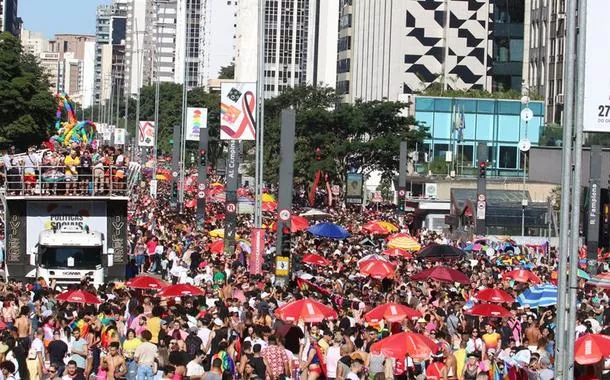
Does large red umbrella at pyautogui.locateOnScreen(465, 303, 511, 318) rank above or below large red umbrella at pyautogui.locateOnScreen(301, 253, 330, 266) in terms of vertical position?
above

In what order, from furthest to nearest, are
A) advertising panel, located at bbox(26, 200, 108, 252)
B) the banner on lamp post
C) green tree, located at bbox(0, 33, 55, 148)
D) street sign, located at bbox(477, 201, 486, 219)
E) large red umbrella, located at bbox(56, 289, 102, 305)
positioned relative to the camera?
green tree, located at bbox(0, 33, 55, 148) → the banner on lamp post → street sign, located at bbox(477, 201, 486, 219) → advertising panel, located at bbox(26, 200, 108, 252) → large red umbrella, located at bbox(56, 289, 102, 305)

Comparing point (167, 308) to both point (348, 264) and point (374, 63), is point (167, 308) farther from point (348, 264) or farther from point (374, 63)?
point (374, 63)

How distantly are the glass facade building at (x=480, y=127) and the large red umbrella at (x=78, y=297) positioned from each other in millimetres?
77200

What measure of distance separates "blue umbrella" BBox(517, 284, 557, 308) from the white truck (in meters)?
12.1

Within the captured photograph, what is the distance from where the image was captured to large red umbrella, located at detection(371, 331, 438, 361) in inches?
851

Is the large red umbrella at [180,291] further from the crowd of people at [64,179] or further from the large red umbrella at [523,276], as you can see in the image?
the crowd of people at [64,179]

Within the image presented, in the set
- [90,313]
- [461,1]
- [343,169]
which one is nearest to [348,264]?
[90,313]

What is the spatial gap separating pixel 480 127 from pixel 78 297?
80151mm

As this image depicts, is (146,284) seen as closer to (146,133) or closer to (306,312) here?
(306,312)

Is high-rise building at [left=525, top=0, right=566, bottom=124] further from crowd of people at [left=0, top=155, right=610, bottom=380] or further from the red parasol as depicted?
crowd of people at [left=0, top=155, right=610, bottom=380]

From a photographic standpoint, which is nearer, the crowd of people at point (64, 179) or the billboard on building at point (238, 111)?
the crowd of people at point (64, 179)

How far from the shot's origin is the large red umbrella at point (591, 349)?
20.1m

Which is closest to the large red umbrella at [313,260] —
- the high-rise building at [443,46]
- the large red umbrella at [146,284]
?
the large red umbrella at [146,284]

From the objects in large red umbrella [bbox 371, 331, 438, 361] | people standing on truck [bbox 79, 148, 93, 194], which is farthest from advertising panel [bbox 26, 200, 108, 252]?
large red umbrella [bbox 371, 331, 438, 361]
